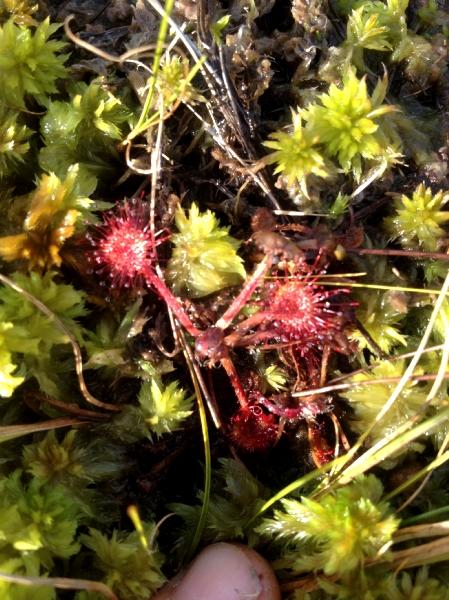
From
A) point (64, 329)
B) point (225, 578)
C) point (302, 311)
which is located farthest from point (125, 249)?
point (225, 578)

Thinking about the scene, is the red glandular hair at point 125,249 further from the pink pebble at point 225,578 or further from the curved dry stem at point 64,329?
the pink pebble at point 225,578

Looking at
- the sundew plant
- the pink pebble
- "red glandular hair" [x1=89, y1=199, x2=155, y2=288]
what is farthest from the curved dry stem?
the pink pebble

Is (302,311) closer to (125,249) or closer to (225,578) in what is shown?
(125,249)

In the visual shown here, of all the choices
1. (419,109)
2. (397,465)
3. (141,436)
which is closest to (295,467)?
(397,465)

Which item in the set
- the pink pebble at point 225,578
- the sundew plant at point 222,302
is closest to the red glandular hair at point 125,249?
the sundew plant at point 222,302

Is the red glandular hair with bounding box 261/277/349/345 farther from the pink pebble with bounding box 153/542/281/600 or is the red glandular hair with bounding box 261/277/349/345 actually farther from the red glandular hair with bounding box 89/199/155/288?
the pink pebble with bounding box 153/542/281/600
